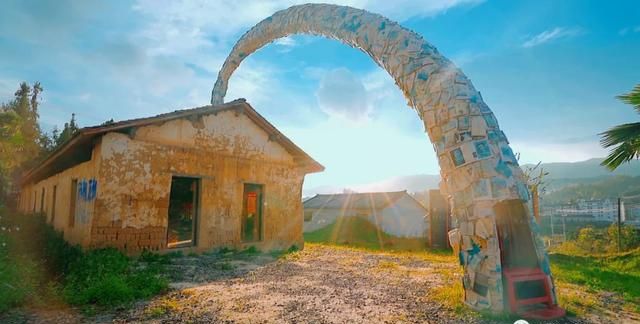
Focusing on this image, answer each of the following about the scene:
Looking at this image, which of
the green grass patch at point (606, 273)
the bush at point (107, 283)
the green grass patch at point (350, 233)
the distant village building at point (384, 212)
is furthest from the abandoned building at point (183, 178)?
the distant village building at point (384, 212)

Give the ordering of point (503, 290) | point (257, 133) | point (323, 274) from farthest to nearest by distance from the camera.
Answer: point (257, 133), point (323, 274), point (503, 290)

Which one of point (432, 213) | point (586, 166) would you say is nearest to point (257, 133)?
point (432, 213)

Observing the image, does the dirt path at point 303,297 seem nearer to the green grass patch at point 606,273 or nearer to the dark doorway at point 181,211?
the green grass patch at point 606,273

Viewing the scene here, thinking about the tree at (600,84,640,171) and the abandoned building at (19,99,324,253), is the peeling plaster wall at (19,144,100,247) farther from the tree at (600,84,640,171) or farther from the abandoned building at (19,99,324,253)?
the tree at (600,84,640,171)

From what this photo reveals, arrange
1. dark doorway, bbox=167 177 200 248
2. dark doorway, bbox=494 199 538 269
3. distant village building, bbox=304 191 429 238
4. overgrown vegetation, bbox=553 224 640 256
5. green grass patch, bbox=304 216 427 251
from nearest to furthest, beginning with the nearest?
dark doorway, bbox=494 199 538 269, overgrown vegetation, bbox=553 224 640 256, dark doorway, bbox=167 177 200 248, green grass patch, bbox=304 216 427 251, distant village building, bbox=304 191 429 238

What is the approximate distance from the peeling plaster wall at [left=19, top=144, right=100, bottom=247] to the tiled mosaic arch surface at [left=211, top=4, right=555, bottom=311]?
694 cm

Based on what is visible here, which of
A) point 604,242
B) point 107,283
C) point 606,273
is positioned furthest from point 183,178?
point 604,242

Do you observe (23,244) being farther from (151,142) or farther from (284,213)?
(284,213)

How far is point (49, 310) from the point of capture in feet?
13.0

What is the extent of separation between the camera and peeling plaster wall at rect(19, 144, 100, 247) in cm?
799

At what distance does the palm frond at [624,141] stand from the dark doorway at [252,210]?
349 inches

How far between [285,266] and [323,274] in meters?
1.42

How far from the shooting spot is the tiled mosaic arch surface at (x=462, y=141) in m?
3.78

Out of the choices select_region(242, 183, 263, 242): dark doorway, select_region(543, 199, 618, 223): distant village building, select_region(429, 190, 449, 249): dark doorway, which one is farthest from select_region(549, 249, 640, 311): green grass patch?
select_region(543, 199, 618, 223): distant village building
